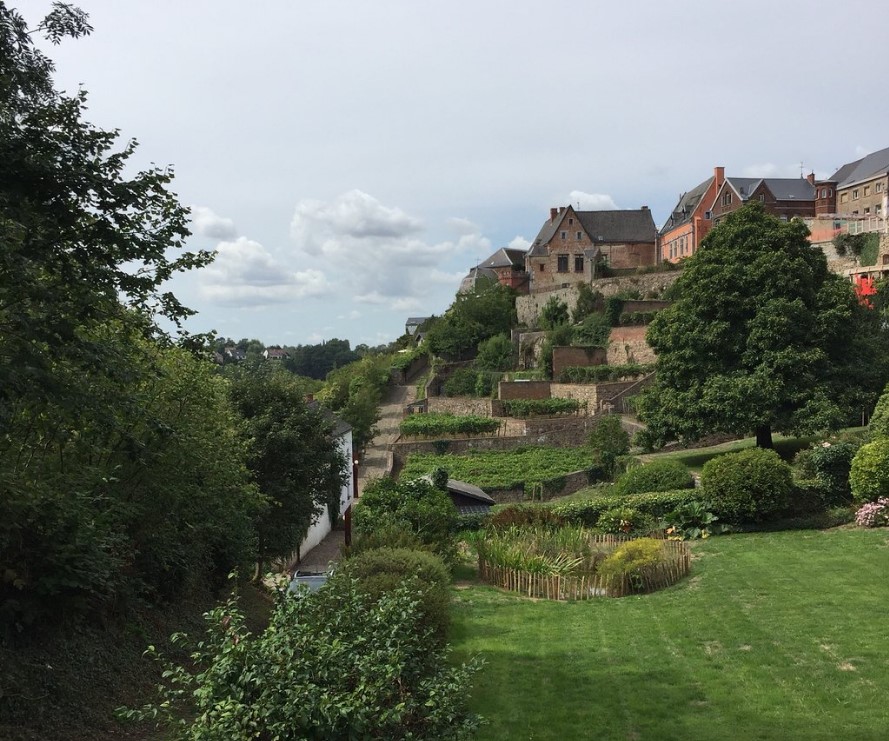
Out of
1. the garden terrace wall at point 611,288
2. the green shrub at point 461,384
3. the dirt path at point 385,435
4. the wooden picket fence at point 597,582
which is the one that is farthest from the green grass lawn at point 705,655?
the garden terrace wall at point 611,288

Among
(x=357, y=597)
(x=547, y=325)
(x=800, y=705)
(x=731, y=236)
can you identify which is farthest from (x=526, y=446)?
(x=357, y=597)

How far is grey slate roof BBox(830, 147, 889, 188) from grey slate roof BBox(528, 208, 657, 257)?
1559 centimetres

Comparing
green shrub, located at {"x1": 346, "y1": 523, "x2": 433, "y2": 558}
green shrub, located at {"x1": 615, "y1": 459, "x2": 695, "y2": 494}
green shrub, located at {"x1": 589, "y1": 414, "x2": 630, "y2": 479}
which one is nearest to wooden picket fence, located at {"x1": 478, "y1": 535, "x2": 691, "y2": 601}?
green shrub, located at {"x1": 346, "y1": 523, "x2": 433, "y2": 558}

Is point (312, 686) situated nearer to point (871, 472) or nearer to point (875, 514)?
point (871, 472)

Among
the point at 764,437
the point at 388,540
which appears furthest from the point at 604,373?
the point at 388,540

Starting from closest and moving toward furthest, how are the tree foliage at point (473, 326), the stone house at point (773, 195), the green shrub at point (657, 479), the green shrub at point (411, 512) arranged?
1. the green shrub at point (411, 512)
2. the green shrub at point (657, 479)
3. the stone house at point (773, 195)
4. the tree foliage at point (473, 326)

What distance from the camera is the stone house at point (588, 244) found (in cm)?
6931

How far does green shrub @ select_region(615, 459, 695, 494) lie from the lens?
24.6 m

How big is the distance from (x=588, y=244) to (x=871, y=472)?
2062 inches

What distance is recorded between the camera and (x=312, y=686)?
5.05 meters

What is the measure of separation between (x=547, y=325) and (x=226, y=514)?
47978 millimetres

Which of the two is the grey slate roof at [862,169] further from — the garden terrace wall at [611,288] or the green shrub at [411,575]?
the green shrub at [411,575]

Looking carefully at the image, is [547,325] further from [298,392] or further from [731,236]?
[298,392]

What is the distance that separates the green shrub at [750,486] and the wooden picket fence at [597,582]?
4010 mm
